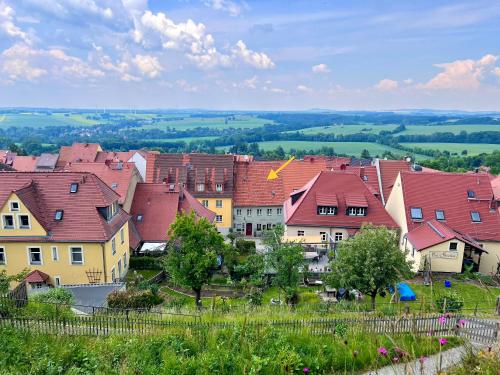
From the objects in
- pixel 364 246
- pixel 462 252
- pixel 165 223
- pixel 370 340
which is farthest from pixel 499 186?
pixel 370 340

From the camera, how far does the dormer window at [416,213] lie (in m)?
35.9

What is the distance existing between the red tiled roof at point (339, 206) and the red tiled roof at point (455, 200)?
285 centimetres

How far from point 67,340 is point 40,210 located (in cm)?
1836

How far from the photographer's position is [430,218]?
3569cm

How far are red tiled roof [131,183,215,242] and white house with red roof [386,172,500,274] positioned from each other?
19.0m

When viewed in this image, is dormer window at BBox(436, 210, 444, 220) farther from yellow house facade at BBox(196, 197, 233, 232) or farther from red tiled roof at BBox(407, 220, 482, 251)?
yellow house facade at BBox(196, 197, 233, 232)

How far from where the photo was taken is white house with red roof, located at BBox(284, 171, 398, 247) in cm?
3769

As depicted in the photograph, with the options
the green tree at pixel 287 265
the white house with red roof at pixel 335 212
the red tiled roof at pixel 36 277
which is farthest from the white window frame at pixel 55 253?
the white house with red roof at pixel 335 212

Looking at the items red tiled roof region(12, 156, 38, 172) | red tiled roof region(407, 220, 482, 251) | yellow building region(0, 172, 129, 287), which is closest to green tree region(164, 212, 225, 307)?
yellow building region(0, 172, 129, 287)

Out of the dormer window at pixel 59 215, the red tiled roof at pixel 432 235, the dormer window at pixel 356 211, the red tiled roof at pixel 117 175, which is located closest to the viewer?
the dormer window at pixel 59 215

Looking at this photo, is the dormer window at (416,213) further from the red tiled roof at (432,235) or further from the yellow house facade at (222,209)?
the yellow house facade at (222,209)

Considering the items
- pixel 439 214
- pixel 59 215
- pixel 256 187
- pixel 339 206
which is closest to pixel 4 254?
pixel 59 215

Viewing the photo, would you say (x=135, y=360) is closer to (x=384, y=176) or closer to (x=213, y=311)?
(x=213, y=311)

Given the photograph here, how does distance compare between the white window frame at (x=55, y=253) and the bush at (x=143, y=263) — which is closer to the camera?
the white window frame at (x=55, y=253)
